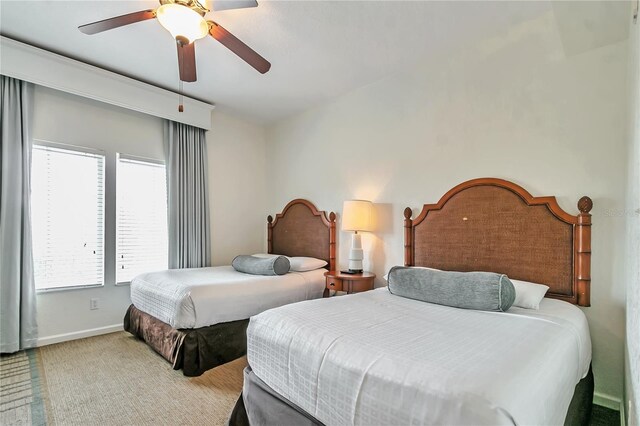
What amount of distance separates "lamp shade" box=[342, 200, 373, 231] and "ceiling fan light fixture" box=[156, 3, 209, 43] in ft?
6.41

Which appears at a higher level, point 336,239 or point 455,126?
point 455,126

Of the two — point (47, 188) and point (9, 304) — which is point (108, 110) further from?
point (9, 304)

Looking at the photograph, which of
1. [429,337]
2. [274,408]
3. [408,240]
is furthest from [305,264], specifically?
[429,337]

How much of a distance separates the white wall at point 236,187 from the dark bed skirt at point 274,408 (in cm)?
279

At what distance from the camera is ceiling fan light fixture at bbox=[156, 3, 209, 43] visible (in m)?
1.83

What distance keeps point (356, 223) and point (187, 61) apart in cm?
199

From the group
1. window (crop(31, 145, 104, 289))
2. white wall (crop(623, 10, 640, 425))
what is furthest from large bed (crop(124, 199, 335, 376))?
white wall (crop(623, 10, 640, 425))

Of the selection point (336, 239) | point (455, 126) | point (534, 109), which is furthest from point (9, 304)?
point (534, 109)

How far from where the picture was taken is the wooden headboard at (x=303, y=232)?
3770 mm

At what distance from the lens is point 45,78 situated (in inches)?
113

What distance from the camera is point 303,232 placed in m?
4.10

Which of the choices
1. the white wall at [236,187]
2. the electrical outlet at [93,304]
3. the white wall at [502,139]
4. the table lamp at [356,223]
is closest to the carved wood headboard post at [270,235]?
the white wall at [236,187]

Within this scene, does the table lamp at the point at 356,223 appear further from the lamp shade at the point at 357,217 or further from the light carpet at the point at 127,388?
the light carpet at the point at 127,388

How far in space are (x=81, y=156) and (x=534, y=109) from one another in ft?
13.8
